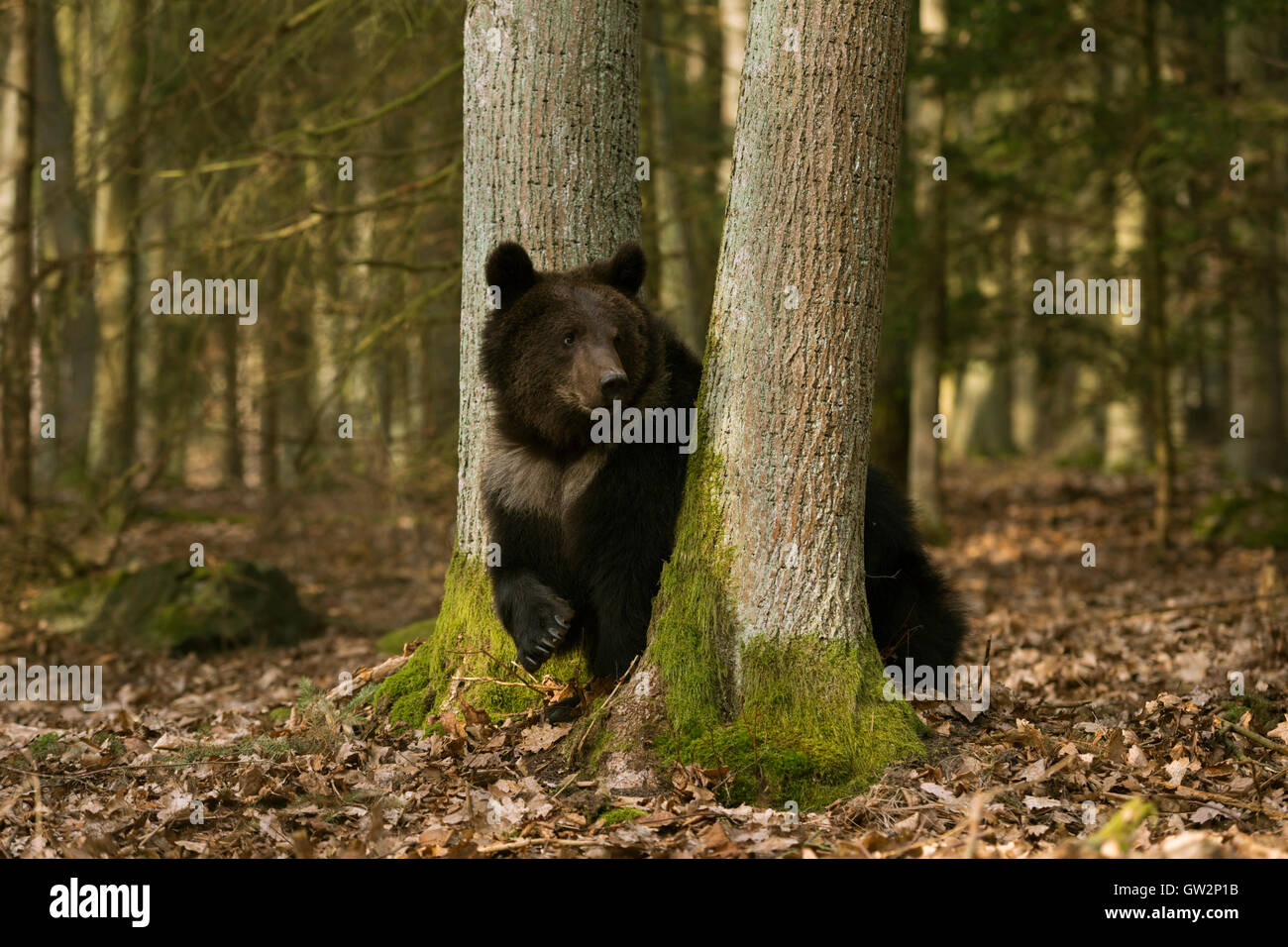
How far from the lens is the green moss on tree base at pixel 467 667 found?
578 cm

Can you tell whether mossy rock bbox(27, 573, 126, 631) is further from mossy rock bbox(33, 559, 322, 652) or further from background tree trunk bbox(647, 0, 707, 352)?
background tree trunk bbox(647, 0, 707, 352)

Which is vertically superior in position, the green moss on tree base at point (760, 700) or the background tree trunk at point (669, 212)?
the background tree trunk at point (669, 212)

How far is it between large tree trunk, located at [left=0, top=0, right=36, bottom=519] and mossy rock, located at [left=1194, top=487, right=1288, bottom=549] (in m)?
A: 14.1

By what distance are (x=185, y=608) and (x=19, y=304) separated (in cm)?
372

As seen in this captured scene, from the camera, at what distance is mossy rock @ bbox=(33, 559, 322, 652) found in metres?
10.8

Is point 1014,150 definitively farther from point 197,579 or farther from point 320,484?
point 197,579

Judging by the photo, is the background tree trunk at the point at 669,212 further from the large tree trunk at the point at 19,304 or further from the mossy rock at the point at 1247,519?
the mossy rock at the point at 1247,519

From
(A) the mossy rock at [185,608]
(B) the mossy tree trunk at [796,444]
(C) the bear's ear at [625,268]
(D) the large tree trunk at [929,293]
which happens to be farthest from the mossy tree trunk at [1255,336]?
(A) the mossy rock at [185,608]

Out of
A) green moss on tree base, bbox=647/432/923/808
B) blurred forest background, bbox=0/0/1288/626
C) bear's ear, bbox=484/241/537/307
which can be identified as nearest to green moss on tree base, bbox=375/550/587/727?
green moss on tree base, bbox=647/432/923/808

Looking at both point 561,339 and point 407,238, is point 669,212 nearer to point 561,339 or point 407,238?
point 407,238

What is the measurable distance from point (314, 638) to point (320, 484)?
2464 millimetres

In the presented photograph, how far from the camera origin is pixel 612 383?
17.2 feet
